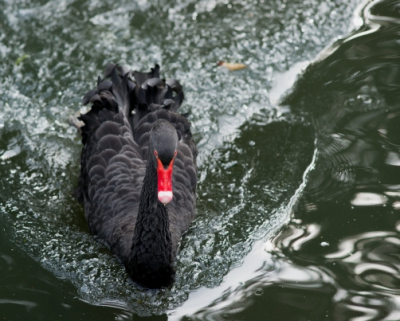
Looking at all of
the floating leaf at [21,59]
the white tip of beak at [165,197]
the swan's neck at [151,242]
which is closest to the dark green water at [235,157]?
the floating leaf at [21,59]

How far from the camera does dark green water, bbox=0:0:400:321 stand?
466 cm

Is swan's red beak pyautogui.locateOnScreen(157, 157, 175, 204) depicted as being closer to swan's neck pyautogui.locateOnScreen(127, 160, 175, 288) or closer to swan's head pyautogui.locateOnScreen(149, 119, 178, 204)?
swan's head pyautogui.locateOnScreen(149, 119, 178, 204)

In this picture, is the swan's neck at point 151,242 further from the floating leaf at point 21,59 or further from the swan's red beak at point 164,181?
the floating leaf at point 21,59

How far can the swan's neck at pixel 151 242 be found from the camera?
4445mm

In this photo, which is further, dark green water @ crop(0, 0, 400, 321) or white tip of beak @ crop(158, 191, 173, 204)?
dark green water @ crop(0, 0, 400, 321)

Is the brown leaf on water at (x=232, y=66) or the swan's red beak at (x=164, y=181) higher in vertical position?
the swan's red beak at (x=164, y=181)

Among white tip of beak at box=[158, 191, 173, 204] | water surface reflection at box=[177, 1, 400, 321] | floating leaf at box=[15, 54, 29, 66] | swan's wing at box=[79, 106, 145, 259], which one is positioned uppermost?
floating leaf at box=[15, 54, 29, 66]

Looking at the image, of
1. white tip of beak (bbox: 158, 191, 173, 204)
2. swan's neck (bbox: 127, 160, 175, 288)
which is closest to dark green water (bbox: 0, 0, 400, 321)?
swan's neck (bbox: 127, 160, 175, 288)

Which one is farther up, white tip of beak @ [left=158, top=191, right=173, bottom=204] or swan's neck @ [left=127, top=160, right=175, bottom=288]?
white tip of beak @ [left=158, top=191, right=173, bottom=204]

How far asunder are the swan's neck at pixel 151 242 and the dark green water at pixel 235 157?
0.64ft

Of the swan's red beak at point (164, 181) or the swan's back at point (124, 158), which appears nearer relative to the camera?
the swan's red beak at point (164, 181)

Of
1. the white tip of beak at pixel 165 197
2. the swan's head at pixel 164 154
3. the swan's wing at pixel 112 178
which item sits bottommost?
the swan's wing at pixel 112 178

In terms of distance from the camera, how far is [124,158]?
5254 mm

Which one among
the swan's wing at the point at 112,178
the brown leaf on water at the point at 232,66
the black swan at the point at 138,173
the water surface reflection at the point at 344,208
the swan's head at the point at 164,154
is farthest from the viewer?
the brown leaf on water at the point at 232,66
